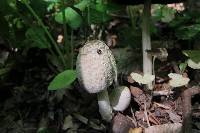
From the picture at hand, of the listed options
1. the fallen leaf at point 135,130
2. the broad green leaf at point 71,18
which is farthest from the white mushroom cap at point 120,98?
the broad green leaf at point 71,18

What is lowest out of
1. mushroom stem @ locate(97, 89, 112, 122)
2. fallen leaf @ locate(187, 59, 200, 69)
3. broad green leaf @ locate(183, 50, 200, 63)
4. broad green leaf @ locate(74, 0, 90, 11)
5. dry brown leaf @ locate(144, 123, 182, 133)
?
dry brown leaf @ locate(144, 123, 182, 133)

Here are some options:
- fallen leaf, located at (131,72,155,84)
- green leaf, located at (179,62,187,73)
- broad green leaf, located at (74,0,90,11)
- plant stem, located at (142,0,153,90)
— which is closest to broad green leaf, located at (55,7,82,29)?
broad green leaf, located at (74,0,90,11)

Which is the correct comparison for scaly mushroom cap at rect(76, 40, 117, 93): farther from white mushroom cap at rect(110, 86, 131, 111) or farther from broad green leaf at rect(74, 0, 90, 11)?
broad green leaf at rect(74, 0, 90, 11)

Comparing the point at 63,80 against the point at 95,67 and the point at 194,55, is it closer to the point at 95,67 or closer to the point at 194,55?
the point at 95,67

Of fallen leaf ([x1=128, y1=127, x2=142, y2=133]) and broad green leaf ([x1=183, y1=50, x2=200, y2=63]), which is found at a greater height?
broad green leaf ([x1=183, y1=50, x2=200, y2=63])

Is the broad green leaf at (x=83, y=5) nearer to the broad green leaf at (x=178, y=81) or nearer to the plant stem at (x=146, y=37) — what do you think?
the plant stem at (x=146, y=37)

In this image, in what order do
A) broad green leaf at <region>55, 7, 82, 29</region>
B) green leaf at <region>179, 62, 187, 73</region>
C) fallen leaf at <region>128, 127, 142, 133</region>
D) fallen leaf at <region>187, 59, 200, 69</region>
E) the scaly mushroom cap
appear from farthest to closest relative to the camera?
1. broad green leaf at <region>55, 7, 82, 29</region>
2. green leaf at <region>179, 62, 187, 73</region>
3. fallen leaf at <region>187, 59, 200, 69</region>
4. fallen leaf at <region>128, 127, 142, 133</region>
5. the scaly mushroom cap

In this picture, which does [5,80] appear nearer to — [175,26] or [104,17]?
[104,17]
